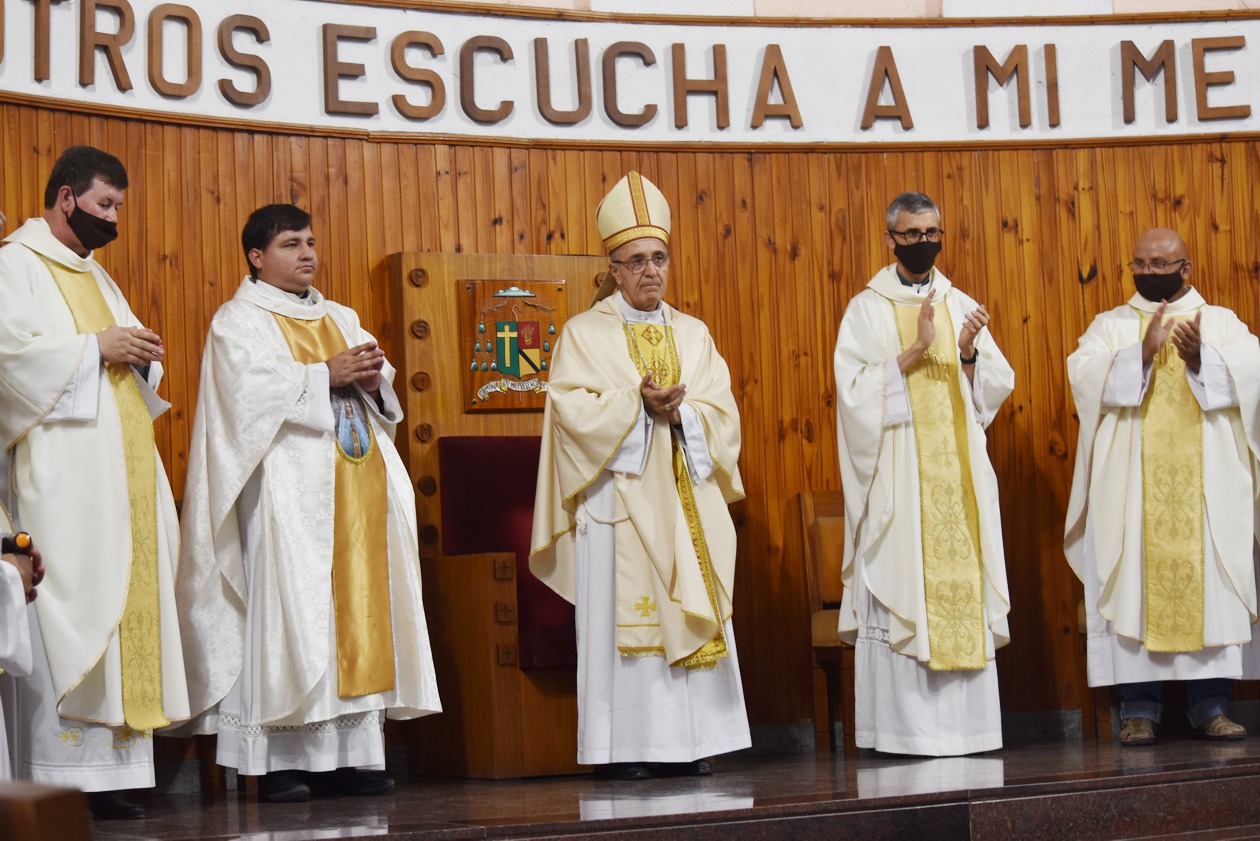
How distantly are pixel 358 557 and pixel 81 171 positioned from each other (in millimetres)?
1525

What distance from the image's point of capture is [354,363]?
17.4ft

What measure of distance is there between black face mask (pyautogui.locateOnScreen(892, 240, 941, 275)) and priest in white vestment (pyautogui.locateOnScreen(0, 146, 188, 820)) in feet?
9.09

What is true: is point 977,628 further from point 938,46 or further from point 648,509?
point 938,46

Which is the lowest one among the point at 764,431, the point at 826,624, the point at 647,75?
the point at 826,624

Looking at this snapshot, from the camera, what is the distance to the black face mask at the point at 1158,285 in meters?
6.28

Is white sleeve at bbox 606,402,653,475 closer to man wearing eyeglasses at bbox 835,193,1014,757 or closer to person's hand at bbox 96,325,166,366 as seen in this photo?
man wearing eyeglasses at bbox 835,193,1014,757

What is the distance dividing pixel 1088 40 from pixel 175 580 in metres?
4.74

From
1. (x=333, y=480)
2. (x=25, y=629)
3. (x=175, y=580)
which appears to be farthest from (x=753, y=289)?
(x=25, y=629)

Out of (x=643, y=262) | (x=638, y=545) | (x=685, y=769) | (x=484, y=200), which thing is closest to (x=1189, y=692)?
(x=685, y=769)

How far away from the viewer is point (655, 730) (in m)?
5.40

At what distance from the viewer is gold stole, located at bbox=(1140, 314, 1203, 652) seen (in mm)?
5973

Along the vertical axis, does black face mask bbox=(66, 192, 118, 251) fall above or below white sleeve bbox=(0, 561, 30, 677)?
above

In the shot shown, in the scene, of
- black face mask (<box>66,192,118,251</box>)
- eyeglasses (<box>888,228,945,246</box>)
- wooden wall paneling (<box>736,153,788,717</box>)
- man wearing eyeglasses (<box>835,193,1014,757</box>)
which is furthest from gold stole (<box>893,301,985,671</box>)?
black face mask (<box>66,192,118,251</box>)

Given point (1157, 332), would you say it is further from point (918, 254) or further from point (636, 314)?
point (636, 314)
